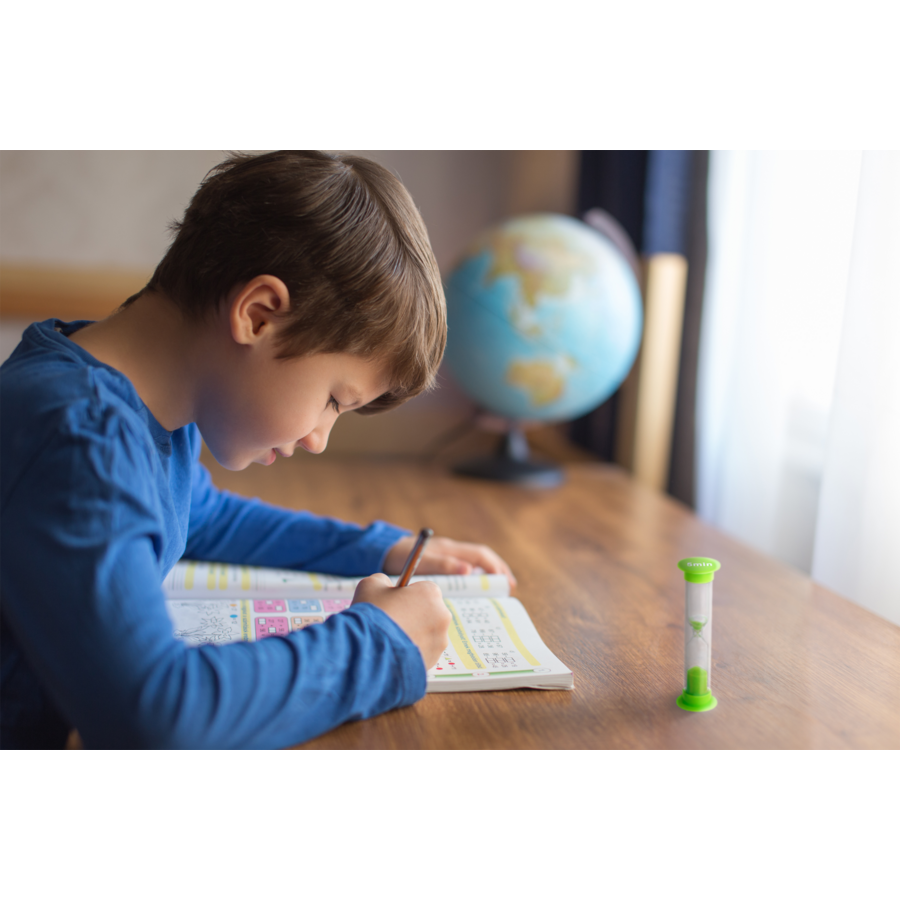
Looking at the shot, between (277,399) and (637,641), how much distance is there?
Result: 1.26 ft

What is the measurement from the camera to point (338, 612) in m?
0.65

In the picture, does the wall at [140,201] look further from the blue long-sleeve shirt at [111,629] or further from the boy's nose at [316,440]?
the blue long-sleeve shirt at [111,629]

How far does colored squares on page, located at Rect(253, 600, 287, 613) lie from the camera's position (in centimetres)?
75

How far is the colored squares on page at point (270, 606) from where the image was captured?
75 centimetres

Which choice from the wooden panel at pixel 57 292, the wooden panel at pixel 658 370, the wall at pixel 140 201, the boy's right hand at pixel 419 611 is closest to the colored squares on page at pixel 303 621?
the boy's right hand at pixel 419 611

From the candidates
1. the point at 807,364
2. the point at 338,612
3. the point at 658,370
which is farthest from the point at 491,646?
the point at 658,370

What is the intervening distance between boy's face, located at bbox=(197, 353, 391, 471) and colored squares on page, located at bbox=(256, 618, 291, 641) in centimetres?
14

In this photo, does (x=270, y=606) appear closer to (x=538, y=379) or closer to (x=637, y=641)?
(x=637, y=641)

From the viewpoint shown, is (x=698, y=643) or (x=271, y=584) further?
(x=271, y=584)

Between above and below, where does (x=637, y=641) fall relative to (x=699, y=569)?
below

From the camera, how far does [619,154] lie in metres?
1.83
